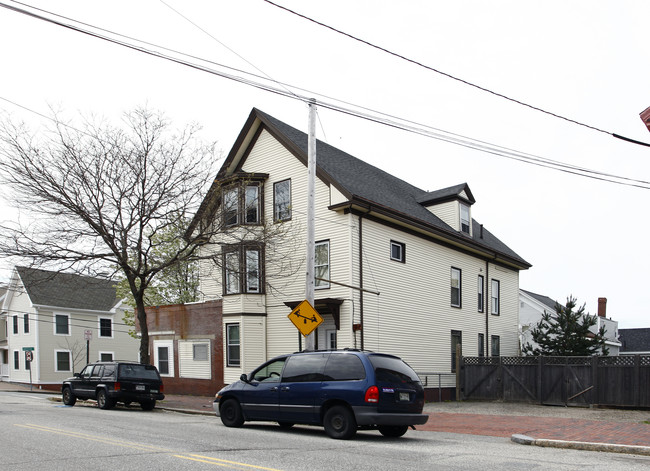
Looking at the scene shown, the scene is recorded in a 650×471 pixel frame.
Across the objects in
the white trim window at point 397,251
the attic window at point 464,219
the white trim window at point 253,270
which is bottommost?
the white trim window at point 253,270

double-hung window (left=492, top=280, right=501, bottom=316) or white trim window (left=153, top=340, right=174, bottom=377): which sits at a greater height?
double-hung window (left=492, top=280, right=501, bottom=316)

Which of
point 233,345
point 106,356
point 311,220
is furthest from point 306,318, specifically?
point 106,356

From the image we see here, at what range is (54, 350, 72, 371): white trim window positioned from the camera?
46.9m

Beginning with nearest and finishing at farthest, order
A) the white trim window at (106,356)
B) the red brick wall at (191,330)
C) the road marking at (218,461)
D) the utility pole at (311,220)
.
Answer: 1. the road marking at (218,461)
2. the utility pole at (311,220)
3. the red brick wall at (191,330)
4. the white trim window at (106,356)

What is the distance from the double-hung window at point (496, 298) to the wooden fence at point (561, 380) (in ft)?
20.6

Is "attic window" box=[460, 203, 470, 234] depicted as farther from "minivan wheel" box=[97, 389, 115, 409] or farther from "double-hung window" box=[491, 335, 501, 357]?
"minivan wheel" box=[97, 389, 115, 409]

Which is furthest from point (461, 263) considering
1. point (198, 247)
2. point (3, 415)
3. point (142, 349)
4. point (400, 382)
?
point (3, 415)

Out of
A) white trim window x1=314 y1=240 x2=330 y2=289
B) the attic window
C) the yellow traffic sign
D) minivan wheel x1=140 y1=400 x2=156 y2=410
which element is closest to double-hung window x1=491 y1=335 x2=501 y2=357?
the attic window

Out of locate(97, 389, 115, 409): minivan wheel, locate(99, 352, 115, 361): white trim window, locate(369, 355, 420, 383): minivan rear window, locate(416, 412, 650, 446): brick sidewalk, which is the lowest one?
locate(99, 352, 115, 361): white trim window

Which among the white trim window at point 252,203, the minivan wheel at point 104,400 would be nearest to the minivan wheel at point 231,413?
the minivan wheel at point 104,400

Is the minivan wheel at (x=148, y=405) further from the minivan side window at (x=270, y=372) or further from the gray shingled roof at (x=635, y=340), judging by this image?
the gray shingled roof at (x=635, y=340)

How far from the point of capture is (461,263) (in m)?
28.7

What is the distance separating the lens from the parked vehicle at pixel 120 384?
20.2 m

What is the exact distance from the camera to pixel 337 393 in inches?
487
